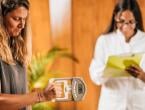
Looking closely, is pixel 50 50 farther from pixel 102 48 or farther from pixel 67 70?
pixel 102 48

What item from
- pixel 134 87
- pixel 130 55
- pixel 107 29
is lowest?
pixel 134 87

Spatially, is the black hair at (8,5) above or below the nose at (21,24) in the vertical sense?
above

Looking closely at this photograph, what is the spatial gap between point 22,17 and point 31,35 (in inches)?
6.3

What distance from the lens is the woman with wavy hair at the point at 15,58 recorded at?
2.73 m

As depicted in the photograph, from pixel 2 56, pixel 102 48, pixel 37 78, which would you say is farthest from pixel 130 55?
pixel 2 56

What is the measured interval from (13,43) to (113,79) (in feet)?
2.55

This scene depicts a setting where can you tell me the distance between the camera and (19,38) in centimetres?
288

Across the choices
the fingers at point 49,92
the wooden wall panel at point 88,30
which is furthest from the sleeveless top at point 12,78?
the wooden wall panel at point 88,30

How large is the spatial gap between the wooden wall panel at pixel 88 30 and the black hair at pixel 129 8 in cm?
4

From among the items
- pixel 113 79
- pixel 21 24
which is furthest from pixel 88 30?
pixel 21 24

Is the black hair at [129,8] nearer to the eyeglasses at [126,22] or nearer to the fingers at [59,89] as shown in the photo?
the eyeglasses at [126,22]

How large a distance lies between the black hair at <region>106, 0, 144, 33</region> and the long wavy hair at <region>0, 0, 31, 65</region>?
622 mm

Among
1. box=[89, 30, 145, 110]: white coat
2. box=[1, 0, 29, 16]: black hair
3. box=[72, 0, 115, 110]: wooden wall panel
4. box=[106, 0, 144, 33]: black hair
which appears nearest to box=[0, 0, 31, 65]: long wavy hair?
box=[1, 0, 29, 16]: black hair

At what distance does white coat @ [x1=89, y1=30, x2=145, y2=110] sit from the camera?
9.96ft
